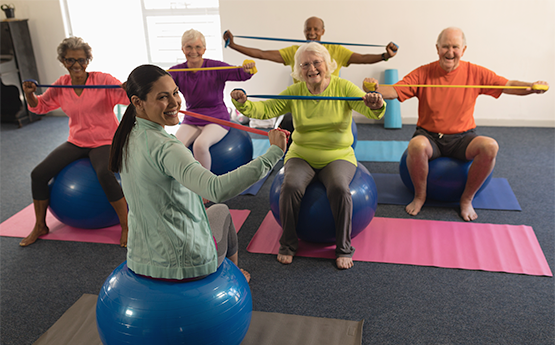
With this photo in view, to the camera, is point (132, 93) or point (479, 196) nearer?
point (132, 93)

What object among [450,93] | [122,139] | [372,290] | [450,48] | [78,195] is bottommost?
[372,290]

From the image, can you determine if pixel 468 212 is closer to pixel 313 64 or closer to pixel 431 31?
pixel 313 64

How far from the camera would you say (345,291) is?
7.38 ft

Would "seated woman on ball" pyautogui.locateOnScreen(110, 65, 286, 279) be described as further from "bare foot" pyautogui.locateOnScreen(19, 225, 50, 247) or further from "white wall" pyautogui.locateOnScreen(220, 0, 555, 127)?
"white wall" pyautogui.locateOnScreen(220, 0, 555, 127)

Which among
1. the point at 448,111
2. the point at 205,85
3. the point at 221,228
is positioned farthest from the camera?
the point at 205,85

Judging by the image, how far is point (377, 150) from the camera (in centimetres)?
439

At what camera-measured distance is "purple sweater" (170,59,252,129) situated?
3.32m

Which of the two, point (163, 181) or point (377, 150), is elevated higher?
point (163, 181)

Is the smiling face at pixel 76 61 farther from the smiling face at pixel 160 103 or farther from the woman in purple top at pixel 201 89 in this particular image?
the smiling face at pixel 160 103

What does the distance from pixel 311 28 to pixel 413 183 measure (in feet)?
5.18

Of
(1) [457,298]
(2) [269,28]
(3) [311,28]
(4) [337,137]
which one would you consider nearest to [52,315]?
(4) [337,137]

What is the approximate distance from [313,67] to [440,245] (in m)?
1.35

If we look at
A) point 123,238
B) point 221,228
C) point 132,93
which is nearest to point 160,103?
point 132,93

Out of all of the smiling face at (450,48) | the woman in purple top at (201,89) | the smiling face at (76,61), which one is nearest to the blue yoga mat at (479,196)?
the smiling face at (450,48)
